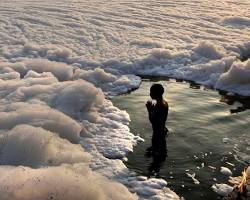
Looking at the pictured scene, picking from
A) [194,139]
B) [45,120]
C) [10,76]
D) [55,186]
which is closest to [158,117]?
[194,139]

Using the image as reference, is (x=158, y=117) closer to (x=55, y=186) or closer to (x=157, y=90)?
(x=157, y=90)

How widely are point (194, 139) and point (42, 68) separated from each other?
4968 mm

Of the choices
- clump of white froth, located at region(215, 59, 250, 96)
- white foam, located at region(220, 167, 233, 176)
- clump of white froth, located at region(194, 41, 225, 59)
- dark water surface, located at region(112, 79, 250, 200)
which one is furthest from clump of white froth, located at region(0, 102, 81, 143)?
clump of white froth, located at region(194, 41, 225, 59)

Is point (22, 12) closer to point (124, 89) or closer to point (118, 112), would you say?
point (124, 89)

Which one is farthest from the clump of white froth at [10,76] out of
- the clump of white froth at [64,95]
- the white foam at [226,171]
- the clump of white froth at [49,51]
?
the white foam at [226,171]

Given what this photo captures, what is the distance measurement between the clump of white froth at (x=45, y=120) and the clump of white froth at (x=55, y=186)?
58.5 inches

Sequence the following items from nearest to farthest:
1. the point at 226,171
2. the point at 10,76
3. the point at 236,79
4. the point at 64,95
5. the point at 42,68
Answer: the point at 226,171 → the point at 64,95 → the point at 10,76 → the point at 236,79 → the point at 42,68

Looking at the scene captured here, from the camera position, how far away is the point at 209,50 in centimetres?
1280

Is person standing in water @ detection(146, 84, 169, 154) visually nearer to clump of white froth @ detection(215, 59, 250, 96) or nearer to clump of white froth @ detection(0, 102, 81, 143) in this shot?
clump of white froth @ detection(0, 102, 81, 143)

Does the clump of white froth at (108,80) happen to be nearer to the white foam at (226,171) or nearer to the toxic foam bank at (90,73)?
the toxic foam bank at (90,73)

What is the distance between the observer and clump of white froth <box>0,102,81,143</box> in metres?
7.84

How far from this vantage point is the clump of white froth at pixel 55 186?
5.58 meters

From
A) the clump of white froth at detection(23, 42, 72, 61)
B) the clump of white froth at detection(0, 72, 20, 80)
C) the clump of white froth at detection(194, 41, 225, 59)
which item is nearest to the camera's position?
the clump of white froth at detection(0, 72, 20, 80)

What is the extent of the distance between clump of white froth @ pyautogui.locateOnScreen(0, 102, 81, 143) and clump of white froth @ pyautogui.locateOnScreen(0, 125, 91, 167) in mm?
339
